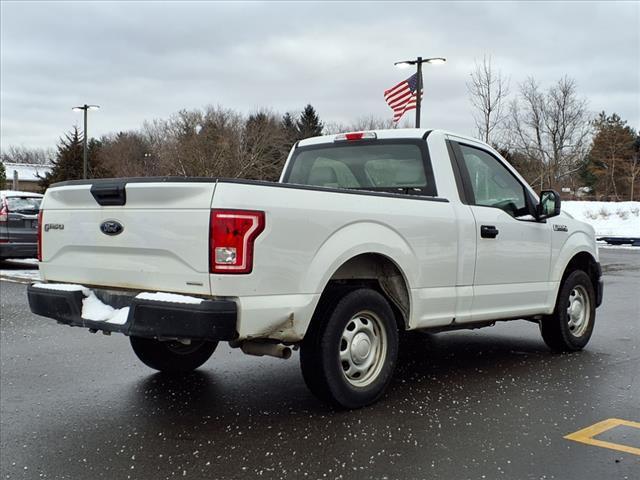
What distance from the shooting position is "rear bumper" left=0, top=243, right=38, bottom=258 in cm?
1412

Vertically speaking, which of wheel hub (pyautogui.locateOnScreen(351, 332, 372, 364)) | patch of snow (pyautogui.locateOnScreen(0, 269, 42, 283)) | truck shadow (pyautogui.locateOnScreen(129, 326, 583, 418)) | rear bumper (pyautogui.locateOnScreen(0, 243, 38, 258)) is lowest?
patch of snow (pyautogui.locateOnScreen(0, 269, 42, 283))

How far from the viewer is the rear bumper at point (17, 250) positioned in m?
14.1

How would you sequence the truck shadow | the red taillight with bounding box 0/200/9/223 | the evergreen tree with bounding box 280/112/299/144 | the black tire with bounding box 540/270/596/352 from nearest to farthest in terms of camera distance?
the truck shadow < the black tire with bounding box 540/270/596/352 < the red taillight with bounding box 0/200/9/223 < the evergreen tree with bounding box 280/112/299/144

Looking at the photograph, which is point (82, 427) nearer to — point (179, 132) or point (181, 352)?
point (181, 352)

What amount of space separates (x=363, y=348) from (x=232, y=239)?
54.2 inches

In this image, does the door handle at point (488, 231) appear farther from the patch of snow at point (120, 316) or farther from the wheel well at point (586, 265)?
the patch of snow at point (120, 316)

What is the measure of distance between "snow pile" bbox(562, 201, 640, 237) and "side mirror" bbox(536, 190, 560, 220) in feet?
77.2

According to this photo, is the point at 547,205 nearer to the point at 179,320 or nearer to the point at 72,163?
the point at 179,320

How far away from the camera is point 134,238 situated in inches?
172

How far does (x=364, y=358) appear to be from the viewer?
4.85 meters

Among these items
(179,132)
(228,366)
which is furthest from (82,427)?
(179,132)

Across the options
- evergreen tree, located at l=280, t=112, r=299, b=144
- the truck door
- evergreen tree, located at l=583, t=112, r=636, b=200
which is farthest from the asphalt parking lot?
evergreen tree, located at l=583, t=112, r=636, b=200

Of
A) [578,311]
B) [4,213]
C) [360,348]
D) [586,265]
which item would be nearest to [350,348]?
[360,348]

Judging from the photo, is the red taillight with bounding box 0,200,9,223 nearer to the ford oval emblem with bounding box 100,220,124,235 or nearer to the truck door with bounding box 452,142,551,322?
the ford oval emblem with bounding box 100,220,124,235
